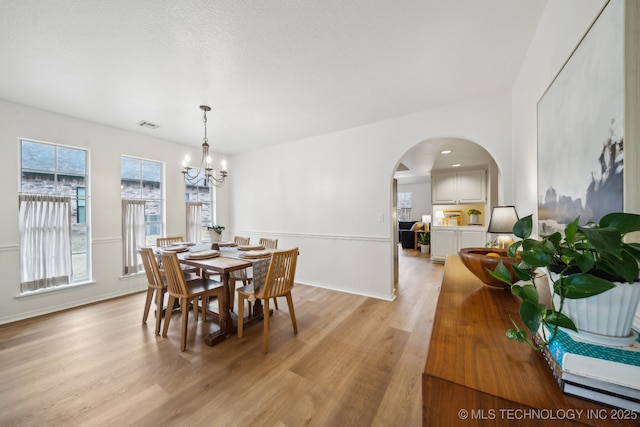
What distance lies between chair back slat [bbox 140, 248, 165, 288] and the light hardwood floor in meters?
0.51

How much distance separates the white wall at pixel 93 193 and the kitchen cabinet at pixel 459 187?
234 inches

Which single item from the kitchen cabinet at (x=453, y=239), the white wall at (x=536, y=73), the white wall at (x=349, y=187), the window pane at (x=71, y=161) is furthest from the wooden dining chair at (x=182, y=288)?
the kitchen cabinet at (x=453, y=239)

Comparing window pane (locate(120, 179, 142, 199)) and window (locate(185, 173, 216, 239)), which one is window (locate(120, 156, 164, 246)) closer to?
window pane (locate(120, 179, 142, 199))

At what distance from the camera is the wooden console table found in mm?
488

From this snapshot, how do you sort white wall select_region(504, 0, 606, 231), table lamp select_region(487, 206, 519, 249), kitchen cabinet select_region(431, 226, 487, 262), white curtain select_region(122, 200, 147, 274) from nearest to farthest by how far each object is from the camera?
white wall select_region(504, 0, 606, 231) → table lamp select_region(487, 206, 519, 249) → white curtain select_region(122, 200, 147, 274) → kitchen cabinet select_region(431, 226, 487, 262)

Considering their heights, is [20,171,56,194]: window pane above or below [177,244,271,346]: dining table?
above

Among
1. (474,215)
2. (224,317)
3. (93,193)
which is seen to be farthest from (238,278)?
(474,215)

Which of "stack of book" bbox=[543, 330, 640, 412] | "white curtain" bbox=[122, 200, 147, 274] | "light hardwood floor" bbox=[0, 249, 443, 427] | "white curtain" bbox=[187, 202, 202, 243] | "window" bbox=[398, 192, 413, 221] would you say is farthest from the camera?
"window" bbox=[398, 192, 413, 221]

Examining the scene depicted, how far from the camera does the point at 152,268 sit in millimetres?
2637

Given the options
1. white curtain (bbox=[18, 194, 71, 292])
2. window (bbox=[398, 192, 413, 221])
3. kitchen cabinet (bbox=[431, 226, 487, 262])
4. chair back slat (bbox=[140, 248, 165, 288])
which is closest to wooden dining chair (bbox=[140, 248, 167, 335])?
chair back slat (bbox=[140, 248, 165, 288])

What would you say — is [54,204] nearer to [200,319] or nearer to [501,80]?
[200,319]

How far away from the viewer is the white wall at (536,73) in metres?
1.12

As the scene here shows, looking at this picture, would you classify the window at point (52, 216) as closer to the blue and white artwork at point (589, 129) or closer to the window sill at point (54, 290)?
the window sill at point (54, 290)

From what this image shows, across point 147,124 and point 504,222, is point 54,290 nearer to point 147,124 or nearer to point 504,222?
point 147,124
